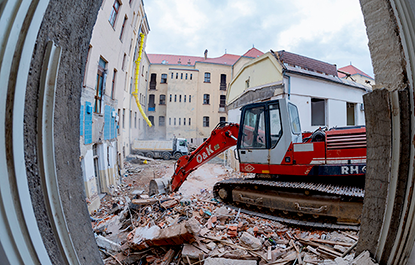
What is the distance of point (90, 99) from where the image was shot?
7.51 meters

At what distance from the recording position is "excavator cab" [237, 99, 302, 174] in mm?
4414

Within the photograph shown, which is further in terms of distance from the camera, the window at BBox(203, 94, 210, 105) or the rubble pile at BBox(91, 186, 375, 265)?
the window at BBox(203, 94, 210, 105)

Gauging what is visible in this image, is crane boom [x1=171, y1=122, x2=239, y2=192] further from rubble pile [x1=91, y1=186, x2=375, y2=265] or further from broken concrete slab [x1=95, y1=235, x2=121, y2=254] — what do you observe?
broken concrete slab [x1=95, y1=235, x2=121, y2=254]

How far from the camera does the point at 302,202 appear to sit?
4.13 metres

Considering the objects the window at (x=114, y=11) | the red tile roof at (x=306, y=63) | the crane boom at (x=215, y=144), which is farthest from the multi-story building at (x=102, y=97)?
the red tile roof at (x=306, y=63)

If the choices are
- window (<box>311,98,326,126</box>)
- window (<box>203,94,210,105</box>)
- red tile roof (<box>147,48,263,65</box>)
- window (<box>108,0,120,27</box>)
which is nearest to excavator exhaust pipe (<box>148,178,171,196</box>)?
window (<box>108,0,120,27</box>)

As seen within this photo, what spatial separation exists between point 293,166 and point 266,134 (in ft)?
2.92

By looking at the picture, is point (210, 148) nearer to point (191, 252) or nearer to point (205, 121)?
point (191, 252)

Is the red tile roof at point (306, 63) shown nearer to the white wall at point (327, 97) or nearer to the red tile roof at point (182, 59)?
the white wall at point (327, 97)

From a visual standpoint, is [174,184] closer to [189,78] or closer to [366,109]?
A: [366,109]

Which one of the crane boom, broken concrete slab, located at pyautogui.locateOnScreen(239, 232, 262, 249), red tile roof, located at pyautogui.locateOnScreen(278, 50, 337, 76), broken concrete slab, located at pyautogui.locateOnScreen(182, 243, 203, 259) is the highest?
red tile roof, located at pyautogui.locateOnScreen(278, 50, 337, 76)

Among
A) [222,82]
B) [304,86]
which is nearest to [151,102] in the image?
[222,82]

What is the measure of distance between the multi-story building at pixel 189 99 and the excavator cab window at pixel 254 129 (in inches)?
970

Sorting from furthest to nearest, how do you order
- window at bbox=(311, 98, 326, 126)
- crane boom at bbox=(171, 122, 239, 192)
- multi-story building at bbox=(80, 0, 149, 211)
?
window at bbox=(311, 98, 326, 126), multi-story building at bbox=(80, 0, 149, 211), crane boom at bbox=(171, 122, 239, 192)
